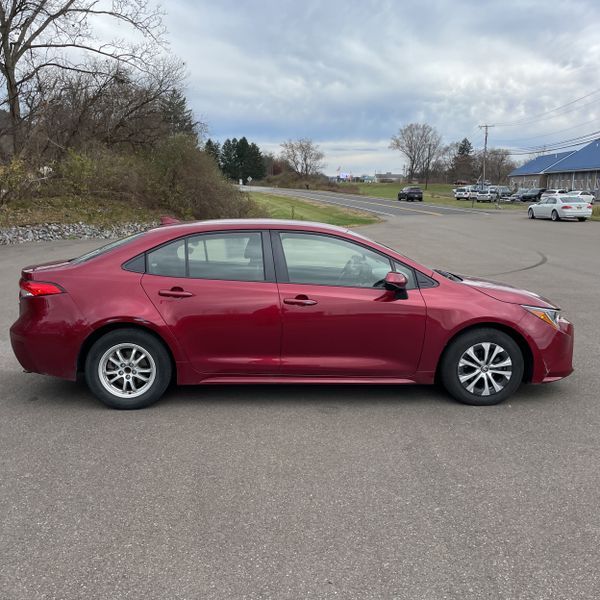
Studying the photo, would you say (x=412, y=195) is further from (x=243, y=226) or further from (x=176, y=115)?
(x=243, y=226)

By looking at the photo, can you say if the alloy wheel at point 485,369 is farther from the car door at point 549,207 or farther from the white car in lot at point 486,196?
the white car in lot at point 486,196

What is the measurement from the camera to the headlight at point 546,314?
178 inches

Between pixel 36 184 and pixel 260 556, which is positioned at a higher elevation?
pixel 36 184

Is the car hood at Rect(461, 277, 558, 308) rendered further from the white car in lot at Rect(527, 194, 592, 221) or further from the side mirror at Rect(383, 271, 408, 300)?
the white car in lot at Rect(527, 194, 592, 221)

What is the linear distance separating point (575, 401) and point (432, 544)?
8.55 feet

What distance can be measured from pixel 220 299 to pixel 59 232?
1555cm

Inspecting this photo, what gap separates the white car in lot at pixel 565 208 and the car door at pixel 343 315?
107ft

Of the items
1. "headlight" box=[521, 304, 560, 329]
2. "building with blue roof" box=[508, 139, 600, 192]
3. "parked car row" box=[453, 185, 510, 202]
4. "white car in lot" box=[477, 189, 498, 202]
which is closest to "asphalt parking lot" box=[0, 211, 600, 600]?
"headlight" box=[521, 304, 560, 329]

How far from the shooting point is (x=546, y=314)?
456cm

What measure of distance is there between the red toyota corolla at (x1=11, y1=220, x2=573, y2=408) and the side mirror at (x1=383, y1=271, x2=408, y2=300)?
13mm

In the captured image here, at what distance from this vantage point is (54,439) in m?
3.87

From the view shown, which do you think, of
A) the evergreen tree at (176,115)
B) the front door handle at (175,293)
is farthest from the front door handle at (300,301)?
the evergreen tree at (176,115)

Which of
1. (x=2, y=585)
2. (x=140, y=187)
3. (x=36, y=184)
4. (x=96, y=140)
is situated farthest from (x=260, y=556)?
(x=96, y=140)

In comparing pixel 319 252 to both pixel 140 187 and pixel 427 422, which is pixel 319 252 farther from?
pixel 140 187
